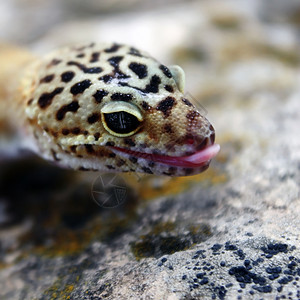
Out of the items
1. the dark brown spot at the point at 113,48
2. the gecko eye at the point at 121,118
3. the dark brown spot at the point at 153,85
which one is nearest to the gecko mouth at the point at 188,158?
the gecko eye at the point at 121,118

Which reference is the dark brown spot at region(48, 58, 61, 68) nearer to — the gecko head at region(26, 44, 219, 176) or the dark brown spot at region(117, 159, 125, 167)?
the gecko head at region(26, 44, 219, 176)

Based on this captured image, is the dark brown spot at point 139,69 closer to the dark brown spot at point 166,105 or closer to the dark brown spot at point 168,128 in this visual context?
the dark brown spot at point 166,105

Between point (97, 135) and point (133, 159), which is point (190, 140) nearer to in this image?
point (133, 159)

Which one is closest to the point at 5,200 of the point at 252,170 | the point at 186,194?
the point at 186,194

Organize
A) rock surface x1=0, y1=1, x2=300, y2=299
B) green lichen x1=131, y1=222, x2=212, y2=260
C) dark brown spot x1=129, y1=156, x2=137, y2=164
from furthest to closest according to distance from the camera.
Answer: dark brown spot x1=129, y1=156, x2=137, y2=164 < green lichen x1=131, y1=222, x2=212, y2=260 < rock surface x1=0, y1=1, x2=300, y2=299

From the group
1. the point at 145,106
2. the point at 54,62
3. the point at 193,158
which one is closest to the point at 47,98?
the point at 54,62

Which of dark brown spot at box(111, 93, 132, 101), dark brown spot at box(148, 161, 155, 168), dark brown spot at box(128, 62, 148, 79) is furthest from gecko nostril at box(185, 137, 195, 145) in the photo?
dark brown spot at box(128, 62, 148, 79)

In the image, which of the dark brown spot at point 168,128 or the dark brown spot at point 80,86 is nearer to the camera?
the dark brown spot at point 168,128
